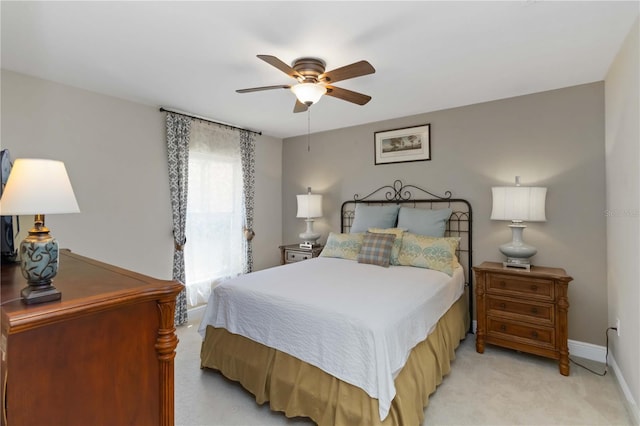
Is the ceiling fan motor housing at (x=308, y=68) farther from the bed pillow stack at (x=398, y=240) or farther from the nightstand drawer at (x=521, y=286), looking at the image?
the nightstand drawer at (x=521, y=286)

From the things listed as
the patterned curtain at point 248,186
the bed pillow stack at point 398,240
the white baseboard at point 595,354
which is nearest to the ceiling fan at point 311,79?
the bed pillow stack at point 398,240

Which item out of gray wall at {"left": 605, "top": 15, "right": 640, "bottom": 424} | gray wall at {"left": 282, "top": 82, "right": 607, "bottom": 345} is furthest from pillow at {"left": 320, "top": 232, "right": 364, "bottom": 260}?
gray wall at {"left": 605, "top": 15, "right": 640, "bottom": 424}

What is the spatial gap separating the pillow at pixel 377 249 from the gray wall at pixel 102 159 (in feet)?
7.33

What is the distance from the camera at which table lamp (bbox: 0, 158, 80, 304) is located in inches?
36.8

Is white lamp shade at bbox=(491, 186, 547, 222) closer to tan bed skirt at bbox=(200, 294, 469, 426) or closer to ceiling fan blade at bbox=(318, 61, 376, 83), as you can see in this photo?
tan bed skirt at bbox=(200, 294, 469, 426)

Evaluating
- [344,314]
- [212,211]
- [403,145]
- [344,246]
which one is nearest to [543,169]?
[403,145]

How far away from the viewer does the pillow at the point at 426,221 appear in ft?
10.9

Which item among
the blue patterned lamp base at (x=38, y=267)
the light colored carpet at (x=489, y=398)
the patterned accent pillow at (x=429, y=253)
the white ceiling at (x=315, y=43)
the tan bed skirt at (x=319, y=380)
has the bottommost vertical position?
the light colored carpet at (x=489, y=398)

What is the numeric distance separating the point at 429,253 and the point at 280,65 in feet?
6.98

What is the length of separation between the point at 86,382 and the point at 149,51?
2.14 m

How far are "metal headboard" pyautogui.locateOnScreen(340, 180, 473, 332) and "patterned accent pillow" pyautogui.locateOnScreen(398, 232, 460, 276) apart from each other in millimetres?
451

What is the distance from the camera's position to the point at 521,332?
107 inches

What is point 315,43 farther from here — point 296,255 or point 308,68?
point 296,255

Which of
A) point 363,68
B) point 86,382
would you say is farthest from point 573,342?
point 86,382
